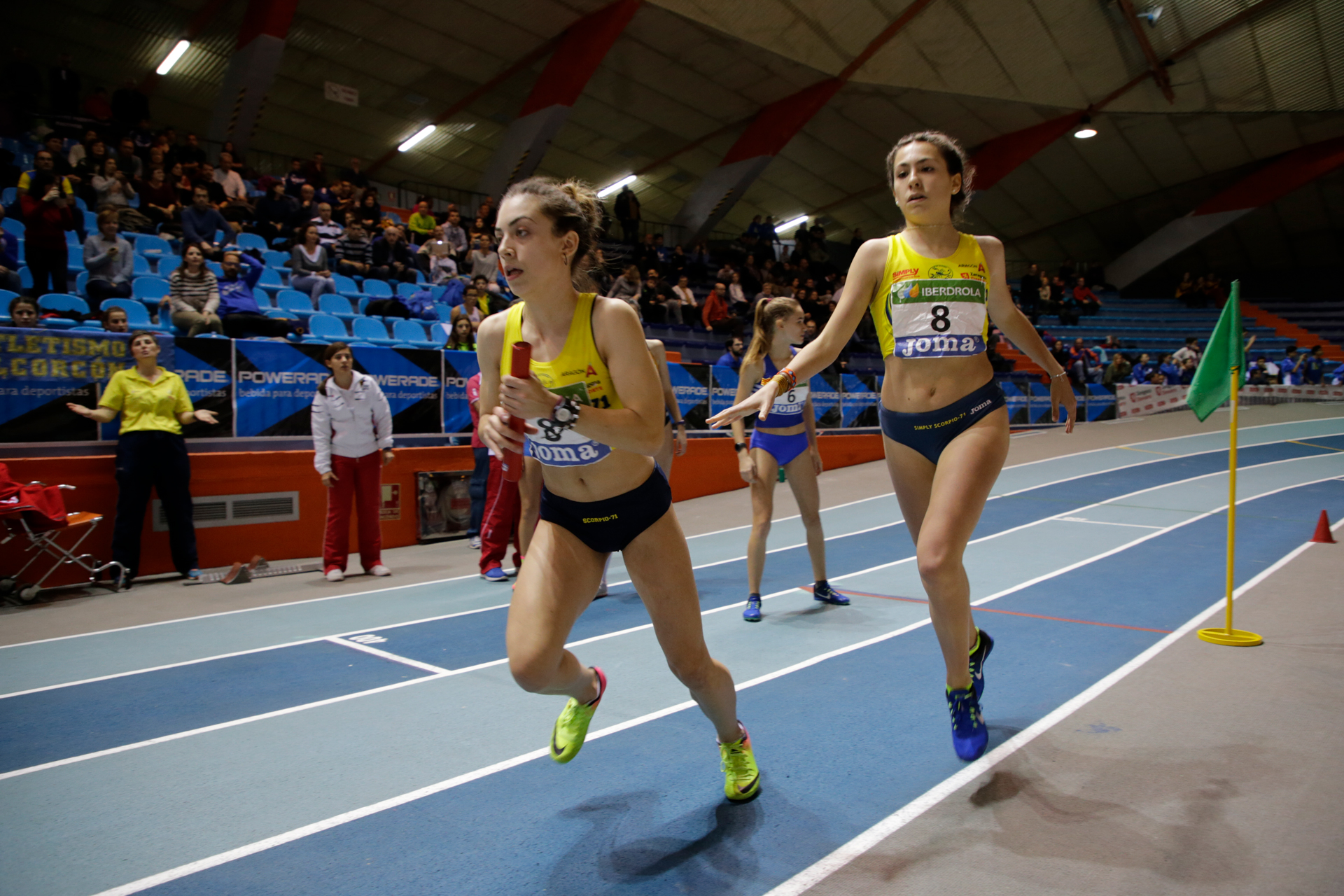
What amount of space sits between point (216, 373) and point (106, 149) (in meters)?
6.50

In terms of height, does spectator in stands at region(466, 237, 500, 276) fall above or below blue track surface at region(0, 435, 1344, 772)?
above

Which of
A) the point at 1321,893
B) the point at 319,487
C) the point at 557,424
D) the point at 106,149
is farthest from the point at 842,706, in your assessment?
the point at 106,149

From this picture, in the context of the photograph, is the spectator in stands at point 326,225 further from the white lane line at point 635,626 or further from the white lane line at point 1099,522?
the white lane line at point 1099,522

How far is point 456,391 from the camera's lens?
938 centimetres

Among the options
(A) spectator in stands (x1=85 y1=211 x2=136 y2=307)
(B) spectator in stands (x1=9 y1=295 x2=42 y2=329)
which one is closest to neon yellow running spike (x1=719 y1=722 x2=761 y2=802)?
(B) spectator in stands (x1=9 y1=295 x2=42 y2=329)

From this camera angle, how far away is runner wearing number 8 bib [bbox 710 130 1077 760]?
297 centimetres

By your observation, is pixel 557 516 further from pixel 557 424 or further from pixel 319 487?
pixel 319 487

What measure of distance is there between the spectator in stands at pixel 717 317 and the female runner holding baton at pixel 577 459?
1400 cm

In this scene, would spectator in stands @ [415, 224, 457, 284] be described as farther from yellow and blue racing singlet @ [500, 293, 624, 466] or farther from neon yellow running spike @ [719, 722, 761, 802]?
neon yellow running spike @ [719, 722, 761, 802]

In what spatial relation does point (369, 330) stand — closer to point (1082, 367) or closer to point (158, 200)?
point (158, 200)

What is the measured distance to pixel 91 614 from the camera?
593cm

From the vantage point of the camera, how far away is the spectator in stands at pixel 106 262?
8750mm

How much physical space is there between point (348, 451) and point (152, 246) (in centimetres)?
572

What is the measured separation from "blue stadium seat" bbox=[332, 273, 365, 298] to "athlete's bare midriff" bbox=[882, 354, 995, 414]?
10.1 m
